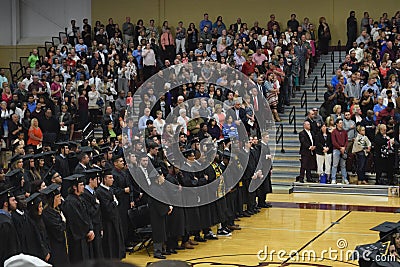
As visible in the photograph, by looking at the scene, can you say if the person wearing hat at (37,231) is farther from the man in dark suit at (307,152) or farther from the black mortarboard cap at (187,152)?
the man in dark suit at (307,152)

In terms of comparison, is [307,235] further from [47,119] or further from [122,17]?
[122,17]

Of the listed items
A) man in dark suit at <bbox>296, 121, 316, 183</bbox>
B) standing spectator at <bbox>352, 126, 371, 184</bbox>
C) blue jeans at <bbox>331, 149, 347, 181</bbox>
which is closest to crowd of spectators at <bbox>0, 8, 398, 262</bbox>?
standing spectator at <bbox>352, 126, 371, 184</bbox>

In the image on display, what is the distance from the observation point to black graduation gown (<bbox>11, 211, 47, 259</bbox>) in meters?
10.8

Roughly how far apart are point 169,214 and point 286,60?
13121mm

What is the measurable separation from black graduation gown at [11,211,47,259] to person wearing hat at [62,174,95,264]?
0.88 m

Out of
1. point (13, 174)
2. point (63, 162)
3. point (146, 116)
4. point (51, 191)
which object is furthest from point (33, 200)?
point (146, 116)

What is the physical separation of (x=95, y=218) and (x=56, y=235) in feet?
3.27

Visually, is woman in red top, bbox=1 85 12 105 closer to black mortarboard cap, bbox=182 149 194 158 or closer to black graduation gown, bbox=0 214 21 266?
black mortarboard cap, bbox=182 149 194 158

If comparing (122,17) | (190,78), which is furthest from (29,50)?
(190,78)

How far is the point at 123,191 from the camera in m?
14.3

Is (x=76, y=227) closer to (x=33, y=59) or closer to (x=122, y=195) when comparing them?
(x=122, y=195)

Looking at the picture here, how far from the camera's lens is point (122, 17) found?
3428 centimetres

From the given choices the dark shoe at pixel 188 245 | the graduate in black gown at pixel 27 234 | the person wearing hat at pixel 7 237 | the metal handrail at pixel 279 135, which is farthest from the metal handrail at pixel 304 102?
the person wearing hat at pixel 7 237

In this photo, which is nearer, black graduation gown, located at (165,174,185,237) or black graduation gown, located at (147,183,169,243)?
black graduation gown, located at (147,183,169,243)
